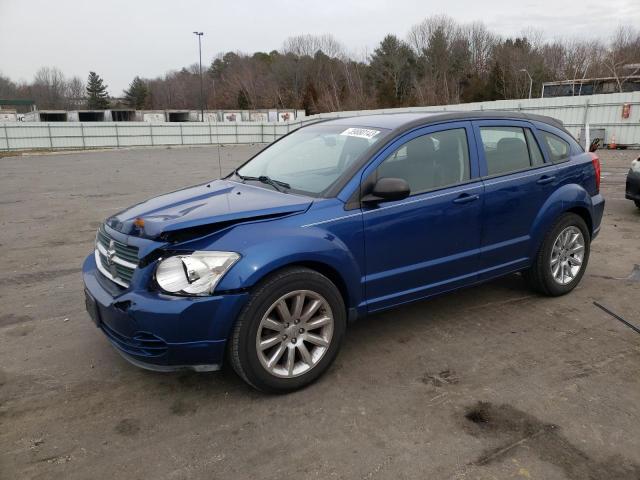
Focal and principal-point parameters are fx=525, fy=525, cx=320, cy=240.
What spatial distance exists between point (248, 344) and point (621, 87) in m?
55.4

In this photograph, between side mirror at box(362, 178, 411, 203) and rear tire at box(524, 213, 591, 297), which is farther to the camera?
rear tire at box(524, 213, 591, 297)

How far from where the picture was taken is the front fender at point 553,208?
4.56m

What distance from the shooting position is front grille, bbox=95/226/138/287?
318cm

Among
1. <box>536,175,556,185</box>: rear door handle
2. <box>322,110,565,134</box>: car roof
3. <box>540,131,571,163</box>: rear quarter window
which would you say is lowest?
<box>536,175,556,185</box>: rear door handle

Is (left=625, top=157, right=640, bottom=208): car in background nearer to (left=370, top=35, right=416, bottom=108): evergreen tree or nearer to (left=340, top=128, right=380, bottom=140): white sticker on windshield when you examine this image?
(left=340, top=128, right=380, bottom=140): white sticker on windshield

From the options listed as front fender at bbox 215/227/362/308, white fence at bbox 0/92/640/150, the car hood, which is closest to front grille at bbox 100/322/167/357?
front fender at bbox 215/227/362/308

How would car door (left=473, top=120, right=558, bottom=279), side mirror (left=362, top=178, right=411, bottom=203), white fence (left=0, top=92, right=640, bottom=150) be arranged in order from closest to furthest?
side mirror (left=362, top=178, right=411, bottom=203), car door (left=473, top=120, right=558, bottom=279), white fence (left=0, top=92, right=640, bottom=150)

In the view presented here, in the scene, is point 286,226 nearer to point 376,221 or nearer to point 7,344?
point 376,221

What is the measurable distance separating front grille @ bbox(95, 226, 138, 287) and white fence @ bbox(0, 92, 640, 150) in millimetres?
23877

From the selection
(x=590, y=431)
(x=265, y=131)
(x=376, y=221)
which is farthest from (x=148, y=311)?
(x=265, y=131)

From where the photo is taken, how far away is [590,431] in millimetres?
2885

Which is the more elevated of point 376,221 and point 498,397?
point 376,221

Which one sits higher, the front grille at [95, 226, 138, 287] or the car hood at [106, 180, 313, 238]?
the car hood at [106, 180, 313, 238]

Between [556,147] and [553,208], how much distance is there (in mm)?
646
